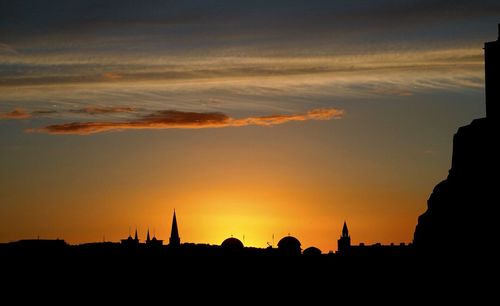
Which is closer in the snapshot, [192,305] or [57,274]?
[192,305]

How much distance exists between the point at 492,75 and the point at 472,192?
9.94 metres

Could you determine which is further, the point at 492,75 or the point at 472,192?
the point at 472,192

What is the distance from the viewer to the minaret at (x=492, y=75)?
109m

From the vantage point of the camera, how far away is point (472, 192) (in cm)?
11169

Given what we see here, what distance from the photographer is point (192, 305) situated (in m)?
177

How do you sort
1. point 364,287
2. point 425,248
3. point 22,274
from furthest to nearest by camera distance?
point 22,274, point 364,287, point 425,248

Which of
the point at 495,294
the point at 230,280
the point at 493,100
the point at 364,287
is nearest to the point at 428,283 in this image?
the point at 495,294

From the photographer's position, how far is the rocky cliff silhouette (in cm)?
10912

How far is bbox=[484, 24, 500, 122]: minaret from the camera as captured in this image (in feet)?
356

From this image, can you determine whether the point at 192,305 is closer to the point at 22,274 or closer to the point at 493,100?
the point at 22,274

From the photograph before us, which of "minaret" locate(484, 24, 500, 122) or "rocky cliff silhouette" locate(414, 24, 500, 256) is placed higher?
"minaret" locate(484, 24, 500, 122)

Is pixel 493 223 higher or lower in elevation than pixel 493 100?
lower

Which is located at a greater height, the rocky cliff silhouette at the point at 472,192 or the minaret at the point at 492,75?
the minaret at the point at 492,75

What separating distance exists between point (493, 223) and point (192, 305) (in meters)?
74.7
